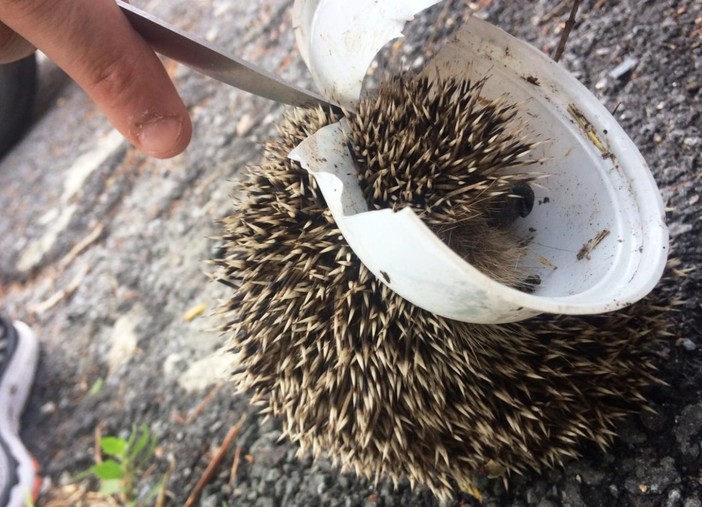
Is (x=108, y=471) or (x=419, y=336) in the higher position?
(x=419, y=336)

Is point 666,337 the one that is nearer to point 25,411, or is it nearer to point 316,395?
point 316,395

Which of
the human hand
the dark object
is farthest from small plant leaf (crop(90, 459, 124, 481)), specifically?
the dark object

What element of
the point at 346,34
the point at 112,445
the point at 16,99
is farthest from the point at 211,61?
the point at 16,99

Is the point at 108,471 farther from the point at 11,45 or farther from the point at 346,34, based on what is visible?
the point at 346,34

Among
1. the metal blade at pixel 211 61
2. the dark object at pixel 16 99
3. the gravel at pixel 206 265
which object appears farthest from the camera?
the dark object at pixel 16 99

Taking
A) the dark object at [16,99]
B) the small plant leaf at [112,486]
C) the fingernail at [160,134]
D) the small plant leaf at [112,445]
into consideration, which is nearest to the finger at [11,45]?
the fingernail at [160,134]

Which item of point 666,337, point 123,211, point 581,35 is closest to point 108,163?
point 123,211

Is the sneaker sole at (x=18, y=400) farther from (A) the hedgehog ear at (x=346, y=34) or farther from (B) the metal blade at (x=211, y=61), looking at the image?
(A) the hedgehog ear at (x=346, y=34)
